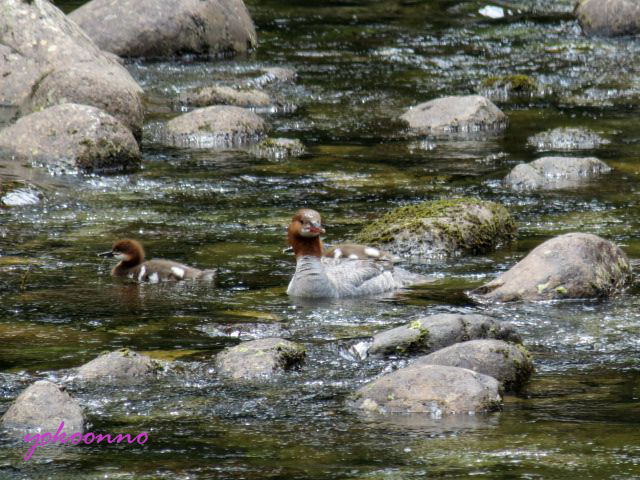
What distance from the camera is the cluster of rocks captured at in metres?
14.2

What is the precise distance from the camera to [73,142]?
1410cm

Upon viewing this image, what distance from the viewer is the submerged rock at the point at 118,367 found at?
7078 mm

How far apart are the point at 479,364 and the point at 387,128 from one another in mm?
10049

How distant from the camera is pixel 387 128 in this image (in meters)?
16.8

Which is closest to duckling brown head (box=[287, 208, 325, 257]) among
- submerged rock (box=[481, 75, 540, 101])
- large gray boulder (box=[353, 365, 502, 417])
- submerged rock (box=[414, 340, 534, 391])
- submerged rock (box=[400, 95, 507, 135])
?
submerged rock (box=[414, 340, 534, 391])

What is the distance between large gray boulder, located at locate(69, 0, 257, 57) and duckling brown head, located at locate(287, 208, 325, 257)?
1192cm

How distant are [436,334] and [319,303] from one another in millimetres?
1728

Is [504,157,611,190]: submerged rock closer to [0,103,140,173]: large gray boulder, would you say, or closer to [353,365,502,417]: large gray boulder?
[0,103,140,173]: large gray boulder

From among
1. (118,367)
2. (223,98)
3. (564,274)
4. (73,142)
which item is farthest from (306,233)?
(223,98)

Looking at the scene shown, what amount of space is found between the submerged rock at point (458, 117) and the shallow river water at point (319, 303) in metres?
0.30

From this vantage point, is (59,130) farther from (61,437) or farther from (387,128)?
(61,437)

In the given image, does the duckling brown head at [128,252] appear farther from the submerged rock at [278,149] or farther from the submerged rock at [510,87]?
the submerged rock at [510,87]

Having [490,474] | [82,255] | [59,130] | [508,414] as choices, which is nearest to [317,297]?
[82,255]

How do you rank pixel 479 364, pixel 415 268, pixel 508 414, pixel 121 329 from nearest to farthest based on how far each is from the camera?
pixel 508 414 → pixel 479 364 → pixel 121 329 → pixel 415 268
